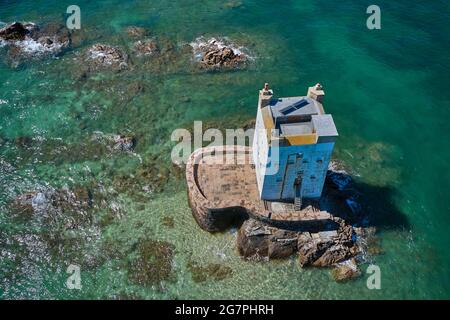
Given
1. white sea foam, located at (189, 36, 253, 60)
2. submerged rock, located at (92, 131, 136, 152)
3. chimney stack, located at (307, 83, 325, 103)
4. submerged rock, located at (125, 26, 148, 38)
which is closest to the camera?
chimney stack, located at (307, 83, 325, 103)

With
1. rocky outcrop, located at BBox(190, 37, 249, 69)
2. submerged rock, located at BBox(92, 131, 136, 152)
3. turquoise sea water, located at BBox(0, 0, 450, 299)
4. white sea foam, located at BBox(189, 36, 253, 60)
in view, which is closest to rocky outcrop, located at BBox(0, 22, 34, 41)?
turquoise sea water, located at BBox(0, 0, 450, 299)

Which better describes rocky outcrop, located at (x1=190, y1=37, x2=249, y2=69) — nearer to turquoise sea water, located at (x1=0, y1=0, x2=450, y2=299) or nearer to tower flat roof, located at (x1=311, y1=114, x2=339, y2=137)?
turquoise sea water, located at (x1=0, y1=0, x2=450, y2=299)

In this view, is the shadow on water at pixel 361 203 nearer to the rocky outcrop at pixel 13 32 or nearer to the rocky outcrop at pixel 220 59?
the rocky outcrop at pixel 220 59

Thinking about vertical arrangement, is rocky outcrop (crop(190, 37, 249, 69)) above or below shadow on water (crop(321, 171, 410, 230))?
above

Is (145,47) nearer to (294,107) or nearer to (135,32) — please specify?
(135,32)

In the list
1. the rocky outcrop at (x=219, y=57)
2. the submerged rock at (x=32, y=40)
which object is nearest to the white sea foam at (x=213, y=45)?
the rocky outcrop at (x=219, y=57)
